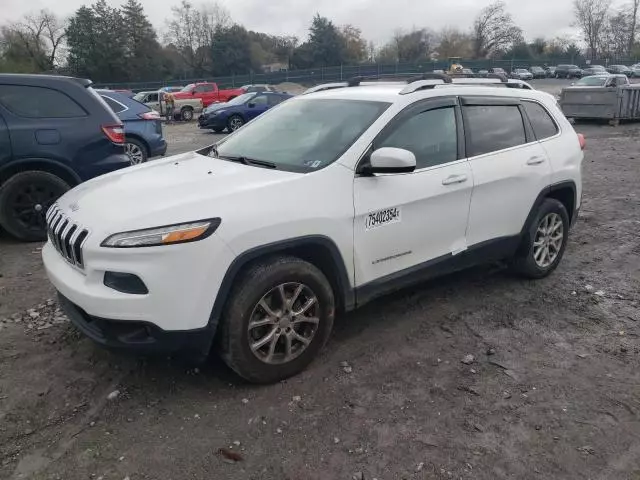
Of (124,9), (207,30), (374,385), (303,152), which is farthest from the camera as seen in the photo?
(207,30)

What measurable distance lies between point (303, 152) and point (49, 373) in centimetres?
214

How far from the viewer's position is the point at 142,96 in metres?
28.6

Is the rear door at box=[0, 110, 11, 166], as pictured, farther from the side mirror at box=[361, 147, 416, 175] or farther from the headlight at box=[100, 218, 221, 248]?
the side mirror at box=[361, 147, 416, 175]

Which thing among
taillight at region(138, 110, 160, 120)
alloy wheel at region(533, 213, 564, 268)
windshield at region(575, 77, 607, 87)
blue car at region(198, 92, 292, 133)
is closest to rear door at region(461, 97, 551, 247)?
alloy wheel at region(533, 213, 564, 268)

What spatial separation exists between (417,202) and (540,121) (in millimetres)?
1857

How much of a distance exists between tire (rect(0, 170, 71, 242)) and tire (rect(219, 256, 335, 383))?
391cm

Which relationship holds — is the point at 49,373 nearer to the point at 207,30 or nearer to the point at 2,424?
the point at 2,424

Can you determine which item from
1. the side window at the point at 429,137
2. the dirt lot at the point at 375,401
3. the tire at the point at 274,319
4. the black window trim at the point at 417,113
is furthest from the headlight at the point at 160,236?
the side window at the point at 429,137

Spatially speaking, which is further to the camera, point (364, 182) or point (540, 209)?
point (540, 209)

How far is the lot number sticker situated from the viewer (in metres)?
3.42

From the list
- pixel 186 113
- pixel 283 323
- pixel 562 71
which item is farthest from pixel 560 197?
pixel 562 71

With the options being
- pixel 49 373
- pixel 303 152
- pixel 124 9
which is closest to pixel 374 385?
pixel 303 152

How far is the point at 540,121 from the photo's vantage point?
15.6ft

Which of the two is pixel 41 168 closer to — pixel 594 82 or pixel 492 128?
pixel 492 128
